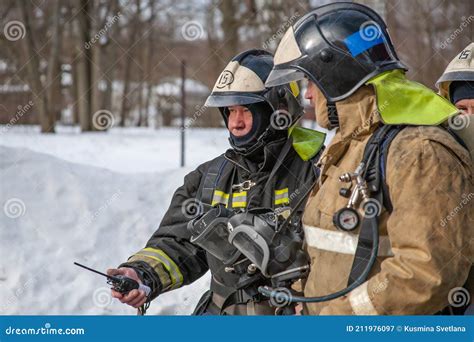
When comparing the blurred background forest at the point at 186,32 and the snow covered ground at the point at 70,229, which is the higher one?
the blurred background forest at the point at 186,32

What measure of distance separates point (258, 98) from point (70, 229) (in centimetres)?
430

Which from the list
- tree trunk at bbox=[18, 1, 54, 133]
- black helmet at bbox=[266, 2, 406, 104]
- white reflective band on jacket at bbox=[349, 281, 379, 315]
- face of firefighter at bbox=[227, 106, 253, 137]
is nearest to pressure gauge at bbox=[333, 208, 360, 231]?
white reflective band on jacket at bbox=[349, 281, 379, 315]

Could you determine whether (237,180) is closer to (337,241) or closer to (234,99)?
(234,99)

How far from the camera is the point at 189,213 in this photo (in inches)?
145

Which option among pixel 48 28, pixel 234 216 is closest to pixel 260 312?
pixel 234 216

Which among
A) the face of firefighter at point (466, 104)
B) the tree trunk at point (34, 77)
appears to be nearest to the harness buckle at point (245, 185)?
the face of firefighter at point (466, 104)

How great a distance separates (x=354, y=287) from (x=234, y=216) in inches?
30.3

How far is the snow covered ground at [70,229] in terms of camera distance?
6.19 meters

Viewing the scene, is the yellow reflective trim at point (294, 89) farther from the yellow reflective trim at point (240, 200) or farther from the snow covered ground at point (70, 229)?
the snow covered ground at point (70, 229)

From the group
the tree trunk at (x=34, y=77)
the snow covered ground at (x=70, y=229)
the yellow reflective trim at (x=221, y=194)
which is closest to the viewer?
the yellow reflective trim at (x=221, y=194)

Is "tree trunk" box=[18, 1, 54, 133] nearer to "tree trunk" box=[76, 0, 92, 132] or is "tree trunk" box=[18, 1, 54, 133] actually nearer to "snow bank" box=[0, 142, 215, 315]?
"tree trunk" box=[76, 0, 92, 132]

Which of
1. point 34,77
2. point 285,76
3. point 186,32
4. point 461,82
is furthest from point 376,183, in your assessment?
point 34,77

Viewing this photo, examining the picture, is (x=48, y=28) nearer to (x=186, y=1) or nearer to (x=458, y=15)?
(x=186, y=1)

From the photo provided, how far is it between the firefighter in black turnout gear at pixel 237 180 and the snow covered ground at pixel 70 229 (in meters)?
2.39
